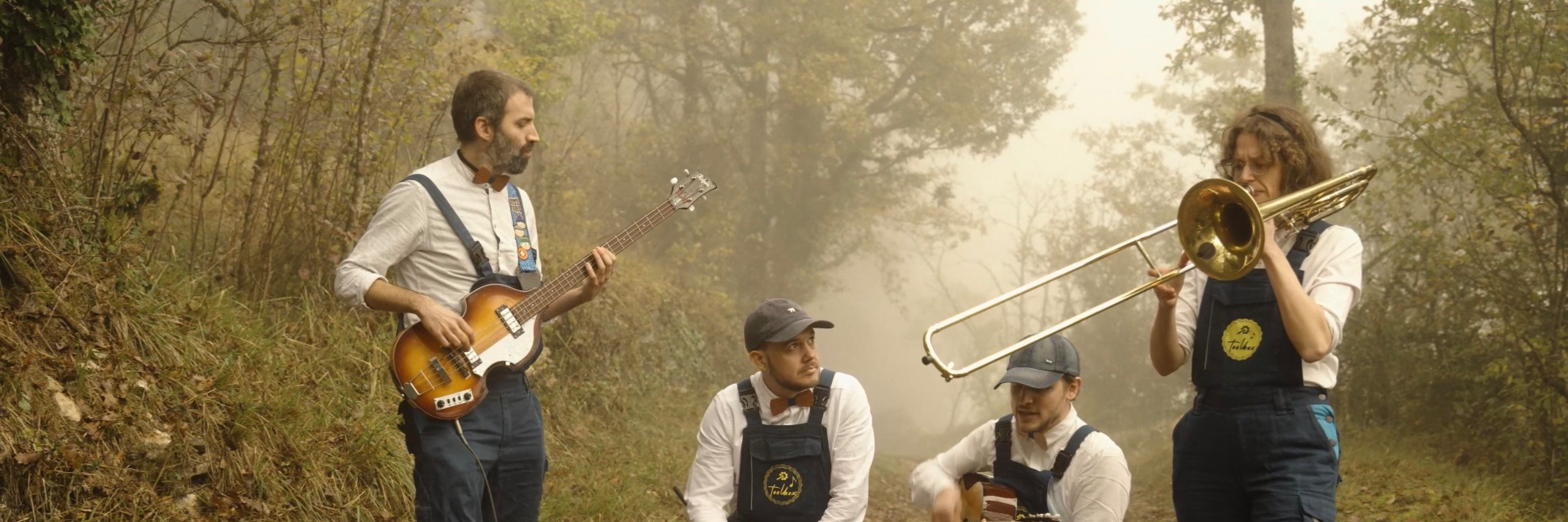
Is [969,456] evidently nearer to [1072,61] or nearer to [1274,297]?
[1274,297]

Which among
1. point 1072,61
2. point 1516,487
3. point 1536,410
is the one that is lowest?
point 1516,487

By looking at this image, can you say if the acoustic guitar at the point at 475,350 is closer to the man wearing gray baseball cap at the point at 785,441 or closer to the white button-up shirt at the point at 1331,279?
the man wearing gray baseball cap at the point at 785,441

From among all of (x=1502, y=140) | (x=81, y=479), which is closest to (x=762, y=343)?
(x=81, y=479)

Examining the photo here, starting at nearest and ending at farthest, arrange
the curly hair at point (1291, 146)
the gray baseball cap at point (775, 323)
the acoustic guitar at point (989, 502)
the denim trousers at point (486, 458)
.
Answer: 1. the curly hair at point (1291, 146)
2. the denim trousers at point (486, 458)
3. the acoustic guitar at point (989, 502)
4. the gray baseball cap at point (775, 323)

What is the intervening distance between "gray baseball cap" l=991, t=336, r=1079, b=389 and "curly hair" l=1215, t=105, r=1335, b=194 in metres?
0.89

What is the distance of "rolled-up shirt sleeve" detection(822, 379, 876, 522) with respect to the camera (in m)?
3.84

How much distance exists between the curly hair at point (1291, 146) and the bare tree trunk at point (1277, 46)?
9906 millimetres

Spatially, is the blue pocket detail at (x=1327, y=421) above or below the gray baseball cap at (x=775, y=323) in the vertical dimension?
below

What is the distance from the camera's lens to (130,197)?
5816mm

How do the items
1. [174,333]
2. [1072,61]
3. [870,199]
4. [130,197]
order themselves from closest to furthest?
[174,333]
[130,197]
[870,199]
[1072,61]

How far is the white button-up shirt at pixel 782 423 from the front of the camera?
12.7 ft

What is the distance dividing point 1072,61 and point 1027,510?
58564 mm

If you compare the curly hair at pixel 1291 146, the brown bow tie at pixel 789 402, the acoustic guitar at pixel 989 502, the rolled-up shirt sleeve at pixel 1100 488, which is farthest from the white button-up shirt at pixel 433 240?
the curly hair at pixel 1291 146

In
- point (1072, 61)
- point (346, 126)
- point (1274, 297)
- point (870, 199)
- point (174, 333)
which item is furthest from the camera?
point (1072, 61)
